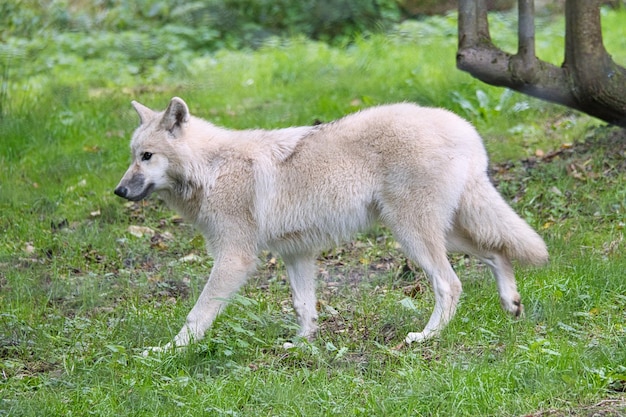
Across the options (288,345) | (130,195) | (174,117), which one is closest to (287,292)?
(288,345)

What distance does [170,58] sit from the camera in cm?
1355

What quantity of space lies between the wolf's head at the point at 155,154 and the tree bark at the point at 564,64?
2527mm

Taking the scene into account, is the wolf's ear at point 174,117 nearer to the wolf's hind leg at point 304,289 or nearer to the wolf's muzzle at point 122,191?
the wolf's muzzle at point 122,191

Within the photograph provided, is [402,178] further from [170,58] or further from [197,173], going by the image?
[170,58]

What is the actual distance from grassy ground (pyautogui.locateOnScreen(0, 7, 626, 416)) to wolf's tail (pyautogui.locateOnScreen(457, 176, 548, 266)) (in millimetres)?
264

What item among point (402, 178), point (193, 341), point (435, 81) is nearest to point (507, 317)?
point (402, 178)

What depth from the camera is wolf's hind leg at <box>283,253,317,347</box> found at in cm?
529

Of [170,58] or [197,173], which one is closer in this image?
[197,173]

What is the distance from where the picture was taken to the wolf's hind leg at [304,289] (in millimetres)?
5289

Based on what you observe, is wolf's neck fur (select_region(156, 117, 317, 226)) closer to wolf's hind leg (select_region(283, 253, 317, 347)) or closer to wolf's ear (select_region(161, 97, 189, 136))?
wolf's ear (select_region(161, 97, 189, 136))

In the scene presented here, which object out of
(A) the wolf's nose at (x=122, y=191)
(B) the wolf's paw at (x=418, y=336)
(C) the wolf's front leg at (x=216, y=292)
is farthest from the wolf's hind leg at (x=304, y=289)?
(A) the wolf's nose at (x=122, y=191)

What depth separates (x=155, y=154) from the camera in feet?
17.8

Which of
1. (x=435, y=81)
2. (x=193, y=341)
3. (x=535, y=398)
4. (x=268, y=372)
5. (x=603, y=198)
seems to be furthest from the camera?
(x=435, y=81)

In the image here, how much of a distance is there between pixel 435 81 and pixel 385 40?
130 inches
